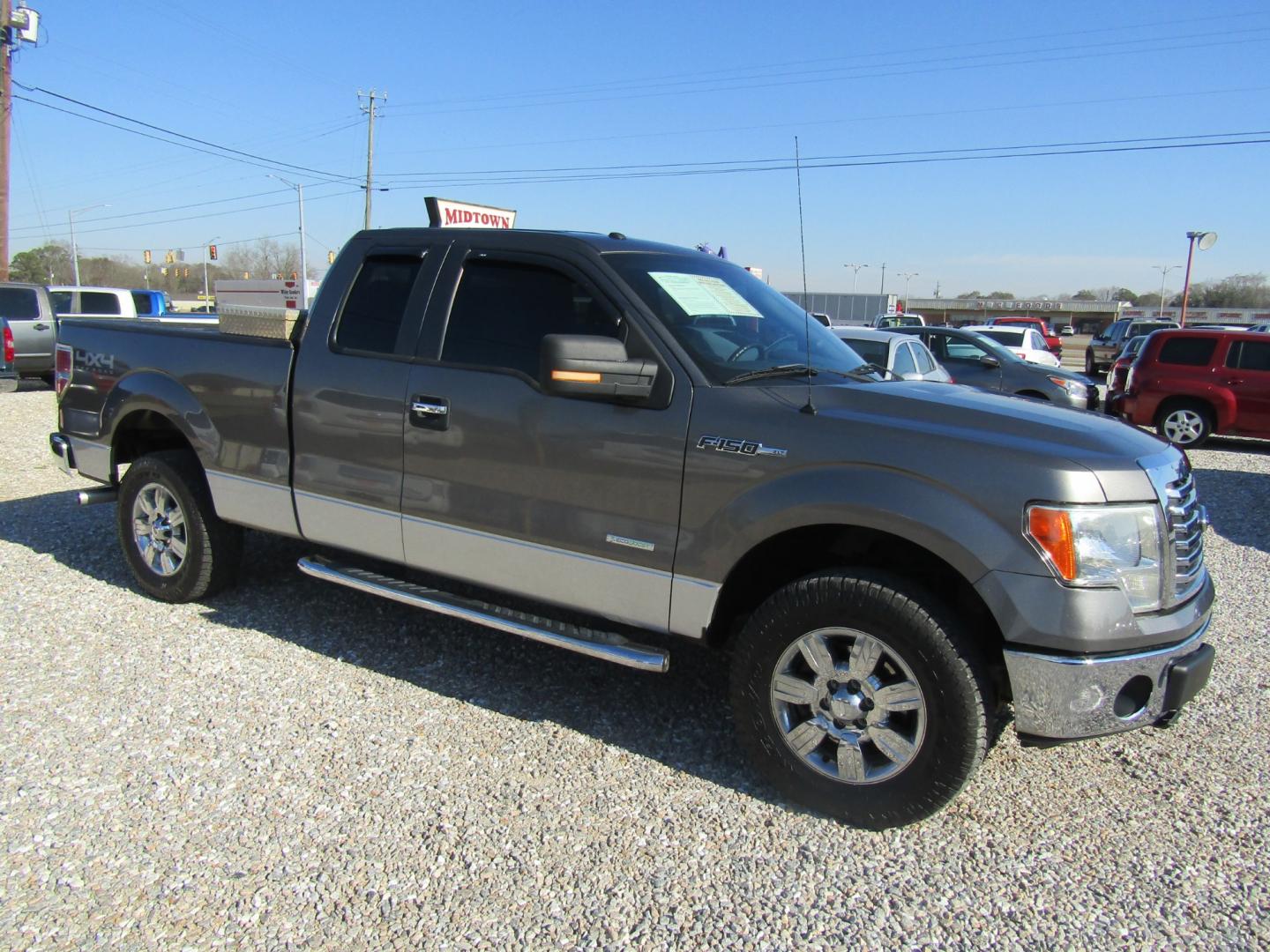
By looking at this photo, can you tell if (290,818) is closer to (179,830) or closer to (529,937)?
(179,830)

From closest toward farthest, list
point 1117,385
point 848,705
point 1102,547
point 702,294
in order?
point 1102,547
point 848,705
point 702,294
point 1117,385

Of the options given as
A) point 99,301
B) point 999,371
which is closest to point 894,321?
point 999,371

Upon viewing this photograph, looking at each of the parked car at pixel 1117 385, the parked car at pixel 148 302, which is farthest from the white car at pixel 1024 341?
the parked car at pixel 148 302

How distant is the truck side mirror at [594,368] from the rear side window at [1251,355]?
13136mm

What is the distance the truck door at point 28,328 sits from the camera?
16.8 m

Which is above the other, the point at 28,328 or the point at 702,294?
the point at 702,294

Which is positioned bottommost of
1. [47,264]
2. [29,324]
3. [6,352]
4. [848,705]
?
[848,705]

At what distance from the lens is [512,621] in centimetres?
374

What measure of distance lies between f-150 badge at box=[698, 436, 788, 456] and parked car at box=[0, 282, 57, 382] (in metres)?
17.7

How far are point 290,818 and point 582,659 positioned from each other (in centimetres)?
176

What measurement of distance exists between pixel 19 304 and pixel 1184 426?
19973 mm

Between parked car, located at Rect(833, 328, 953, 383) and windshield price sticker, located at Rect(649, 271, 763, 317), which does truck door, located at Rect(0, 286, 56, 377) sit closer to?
parked car, located at Rect(833, 328, 953, 383)

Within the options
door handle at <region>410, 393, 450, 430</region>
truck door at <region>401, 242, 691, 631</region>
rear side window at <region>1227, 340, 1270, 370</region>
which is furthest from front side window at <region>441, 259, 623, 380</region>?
rear side window at <region>1227, 340, 1270, 370</region>

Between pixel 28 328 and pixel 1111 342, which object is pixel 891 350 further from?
pixel 1111 342
